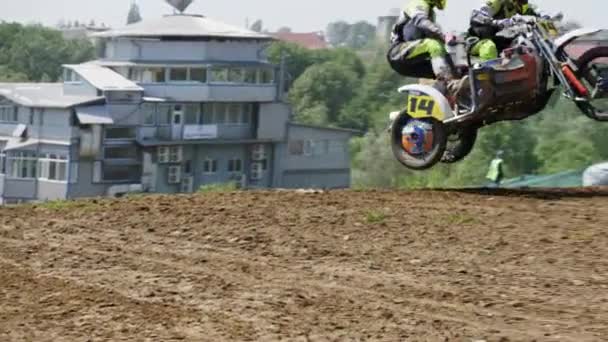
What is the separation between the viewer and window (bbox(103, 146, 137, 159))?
82.3m

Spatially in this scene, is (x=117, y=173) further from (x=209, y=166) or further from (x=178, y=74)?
(x=178, y=74)

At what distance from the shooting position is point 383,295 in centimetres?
936

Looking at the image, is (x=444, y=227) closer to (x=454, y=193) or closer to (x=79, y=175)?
(x=454, y=193)

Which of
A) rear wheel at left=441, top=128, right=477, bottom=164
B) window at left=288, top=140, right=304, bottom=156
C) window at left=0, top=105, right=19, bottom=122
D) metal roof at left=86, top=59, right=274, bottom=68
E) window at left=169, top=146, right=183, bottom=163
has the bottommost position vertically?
window at left=169, top=146, right=183, bottom=163

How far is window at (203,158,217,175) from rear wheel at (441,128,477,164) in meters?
72.4

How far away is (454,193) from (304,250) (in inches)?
137

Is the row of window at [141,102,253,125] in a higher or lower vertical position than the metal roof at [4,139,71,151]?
higher

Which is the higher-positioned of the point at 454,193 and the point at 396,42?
the point at 396,42

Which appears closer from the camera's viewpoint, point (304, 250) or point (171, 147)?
point (304, 250)

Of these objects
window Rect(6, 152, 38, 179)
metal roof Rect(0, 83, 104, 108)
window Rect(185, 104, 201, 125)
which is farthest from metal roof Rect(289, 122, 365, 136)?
window Rect(6, 152, 38, 179)

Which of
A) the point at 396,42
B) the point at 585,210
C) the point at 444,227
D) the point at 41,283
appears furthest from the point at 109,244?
the point at 396,42

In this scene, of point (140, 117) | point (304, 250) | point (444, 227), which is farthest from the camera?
point (140, 117)

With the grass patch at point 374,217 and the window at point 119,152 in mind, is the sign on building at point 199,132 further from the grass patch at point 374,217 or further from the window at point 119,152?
the grass patch at point 374,217

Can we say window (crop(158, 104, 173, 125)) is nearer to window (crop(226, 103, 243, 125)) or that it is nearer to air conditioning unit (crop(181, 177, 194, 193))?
window (crop(226, 103, 243, 125))
